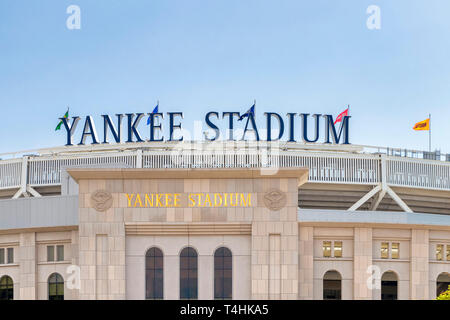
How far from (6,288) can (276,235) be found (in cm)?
2043

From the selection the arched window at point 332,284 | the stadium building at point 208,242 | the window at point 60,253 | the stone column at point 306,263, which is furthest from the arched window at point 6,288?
the arched window at point 332,284

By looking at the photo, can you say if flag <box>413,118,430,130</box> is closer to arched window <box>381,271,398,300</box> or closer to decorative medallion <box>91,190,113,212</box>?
arched window <box>381,271,398,300</box>

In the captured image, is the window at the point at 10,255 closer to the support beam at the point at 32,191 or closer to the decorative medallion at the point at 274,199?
the decorative medallion at the point at 274,199

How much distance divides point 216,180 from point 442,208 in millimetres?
37174

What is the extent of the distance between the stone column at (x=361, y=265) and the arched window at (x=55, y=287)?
2038 cm

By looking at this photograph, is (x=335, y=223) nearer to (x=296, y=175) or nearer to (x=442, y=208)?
(x=296, y=175)

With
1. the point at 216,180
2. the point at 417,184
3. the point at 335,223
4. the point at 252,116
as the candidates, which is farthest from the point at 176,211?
the point at 417,184

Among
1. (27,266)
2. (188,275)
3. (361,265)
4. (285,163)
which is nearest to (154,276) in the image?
(188,275)

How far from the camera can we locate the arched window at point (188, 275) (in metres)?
48.6

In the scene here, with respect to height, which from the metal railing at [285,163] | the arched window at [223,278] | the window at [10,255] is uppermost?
the metal railing at [285,163]

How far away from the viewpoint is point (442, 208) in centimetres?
7712

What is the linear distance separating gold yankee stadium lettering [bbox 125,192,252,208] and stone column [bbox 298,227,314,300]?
4755mm

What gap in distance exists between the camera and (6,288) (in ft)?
176

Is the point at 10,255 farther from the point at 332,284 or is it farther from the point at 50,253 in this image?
the point at 332,284
